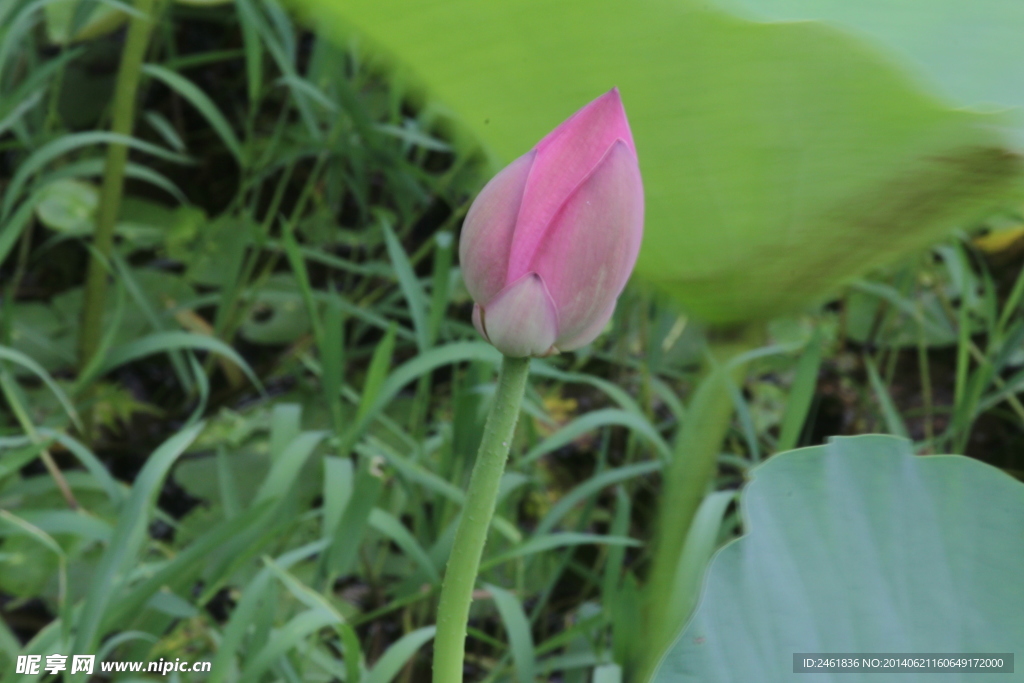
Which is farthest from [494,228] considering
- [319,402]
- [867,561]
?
[319,402]

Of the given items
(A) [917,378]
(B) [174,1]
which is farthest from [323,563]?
(B) [174,1]

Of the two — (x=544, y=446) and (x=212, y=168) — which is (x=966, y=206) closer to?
(x=544, y=446)

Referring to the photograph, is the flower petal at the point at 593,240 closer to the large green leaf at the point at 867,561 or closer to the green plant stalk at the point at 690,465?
the large green leaf at the point at 867,561

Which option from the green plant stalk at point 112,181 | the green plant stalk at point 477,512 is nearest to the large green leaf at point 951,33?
the green plant stalk at point 477,512

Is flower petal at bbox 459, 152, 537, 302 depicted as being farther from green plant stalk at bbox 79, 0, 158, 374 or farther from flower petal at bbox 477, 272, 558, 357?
green plant stalk at bbox 79, 0, 158, 374

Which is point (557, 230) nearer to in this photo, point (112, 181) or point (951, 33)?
point (951, 33)

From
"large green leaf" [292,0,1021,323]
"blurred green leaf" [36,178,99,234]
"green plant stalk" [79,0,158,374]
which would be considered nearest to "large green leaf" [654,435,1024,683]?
"large green leaf" [292,0,1021,323]
